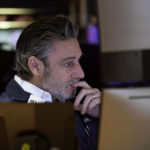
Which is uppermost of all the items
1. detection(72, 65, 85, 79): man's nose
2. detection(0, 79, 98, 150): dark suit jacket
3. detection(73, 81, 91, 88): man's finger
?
detection(72, 65, 85, 79): man's nose

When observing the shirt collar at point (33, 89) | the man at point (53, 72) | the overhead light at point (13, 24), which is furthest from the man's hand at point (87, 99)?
the overhead light at point (13, 24)

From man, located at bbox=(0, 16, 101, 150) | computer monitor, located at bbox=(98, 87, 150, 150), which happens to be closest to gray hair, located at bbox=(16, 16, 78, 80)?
man, located at bbox=(0, 16, 101, 150)

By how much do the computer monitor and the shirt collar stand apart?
0.70 ft

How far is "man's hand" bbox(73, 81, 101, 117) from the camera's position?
33.4 inches

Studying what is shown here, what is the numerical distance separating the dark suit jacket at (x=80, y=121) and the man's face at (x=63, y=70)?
0.09 metres

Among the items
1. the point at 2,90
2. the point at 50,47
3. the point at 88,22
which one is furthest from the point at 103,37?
the point at 2,90

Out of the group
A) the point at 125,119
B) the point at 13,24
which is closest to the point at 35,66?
the point at 13,24

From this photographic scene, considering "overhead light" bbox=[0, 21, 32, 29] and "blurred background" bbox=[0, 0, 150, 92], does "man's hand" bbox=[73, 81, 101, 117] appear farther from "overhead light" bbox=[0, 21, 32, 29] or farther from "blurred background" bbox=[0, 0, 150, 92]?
"overhead light" bbox=[0, 21, 32, 29]

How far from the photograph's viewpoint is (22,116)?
84 centimetres

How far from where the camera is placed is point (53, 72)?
32.9 inches

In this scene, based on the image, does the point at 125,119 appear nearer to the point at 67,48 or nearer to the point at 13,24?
the point at 67,48

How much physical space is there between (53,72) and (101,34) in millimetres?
214

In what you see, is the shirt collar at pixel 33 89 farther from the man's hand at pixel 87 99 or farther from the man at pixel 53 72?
the man's hand at pixel 87 99

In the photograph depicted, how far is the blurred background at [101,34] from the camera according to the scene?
2.55 feet
